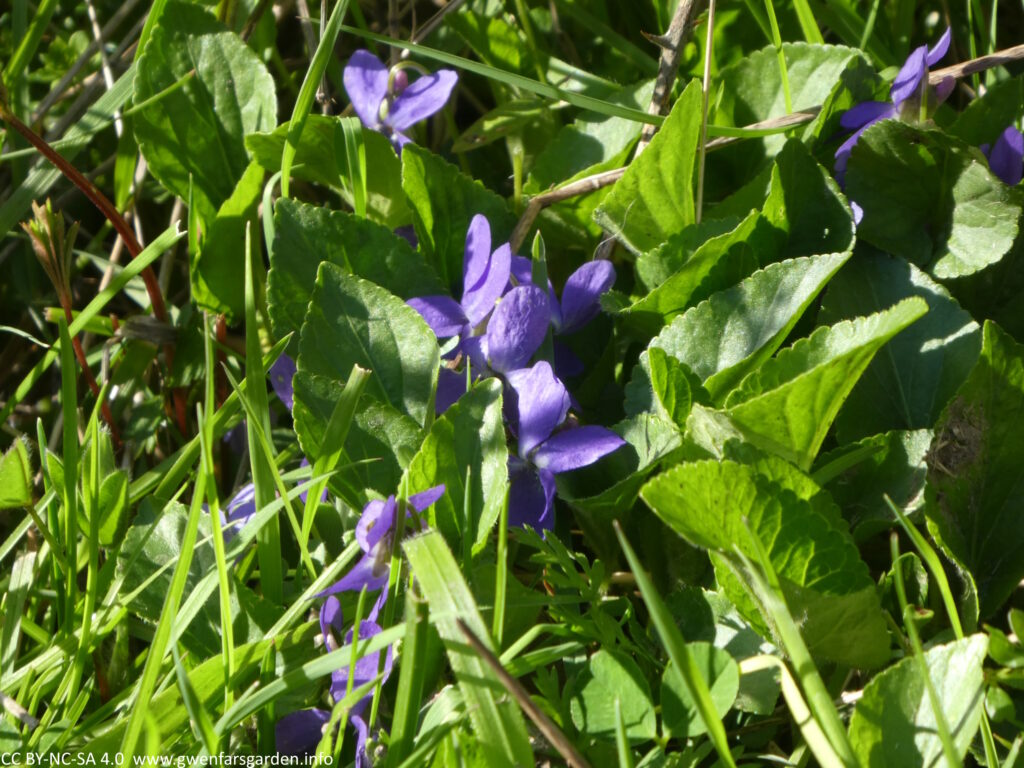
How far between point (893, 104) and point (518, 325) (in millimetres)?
608

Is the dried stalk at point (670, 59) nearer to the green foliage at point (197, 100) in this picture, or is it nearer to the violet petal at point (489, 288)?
the violet petal at point (489, 288)

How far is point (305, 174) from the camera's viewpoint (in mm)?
1513

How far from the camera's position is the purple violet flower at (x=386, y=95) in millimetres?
1507

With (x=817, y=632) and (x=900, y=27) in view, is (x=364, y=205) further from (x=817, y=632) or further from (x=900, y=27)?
(x=900, y=27)

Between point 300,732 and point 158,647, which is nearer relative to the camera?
point 158,647

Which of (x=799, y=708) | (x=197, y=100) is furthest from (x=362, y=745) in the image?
(x=197, y=100)

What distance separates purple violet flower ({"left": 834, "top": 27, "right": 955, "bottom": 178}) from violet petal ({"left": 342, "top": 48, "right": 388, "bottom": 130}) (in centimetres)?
63

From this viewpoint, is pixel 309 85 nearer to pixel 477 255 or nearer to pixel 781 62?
pixel 477 255

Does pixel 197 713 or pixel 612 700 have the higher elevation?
pixel 197 713

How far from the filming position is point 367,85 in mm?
1525

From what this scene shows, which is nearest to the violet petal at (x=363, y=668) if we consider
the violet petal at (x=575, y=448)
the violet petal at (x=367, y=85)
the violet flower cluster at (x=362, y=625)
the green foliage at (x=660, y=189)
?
the violet flower cluster at (x=362, y=625)

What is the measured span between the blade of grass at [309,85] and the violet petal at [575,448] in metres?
0.47

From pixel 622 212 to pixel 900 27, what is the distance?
2.34 feet

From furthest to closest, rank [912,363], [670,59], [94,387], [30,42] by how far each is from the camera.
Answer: [30,42]
[94,387]
[670,59]
[912,363]
